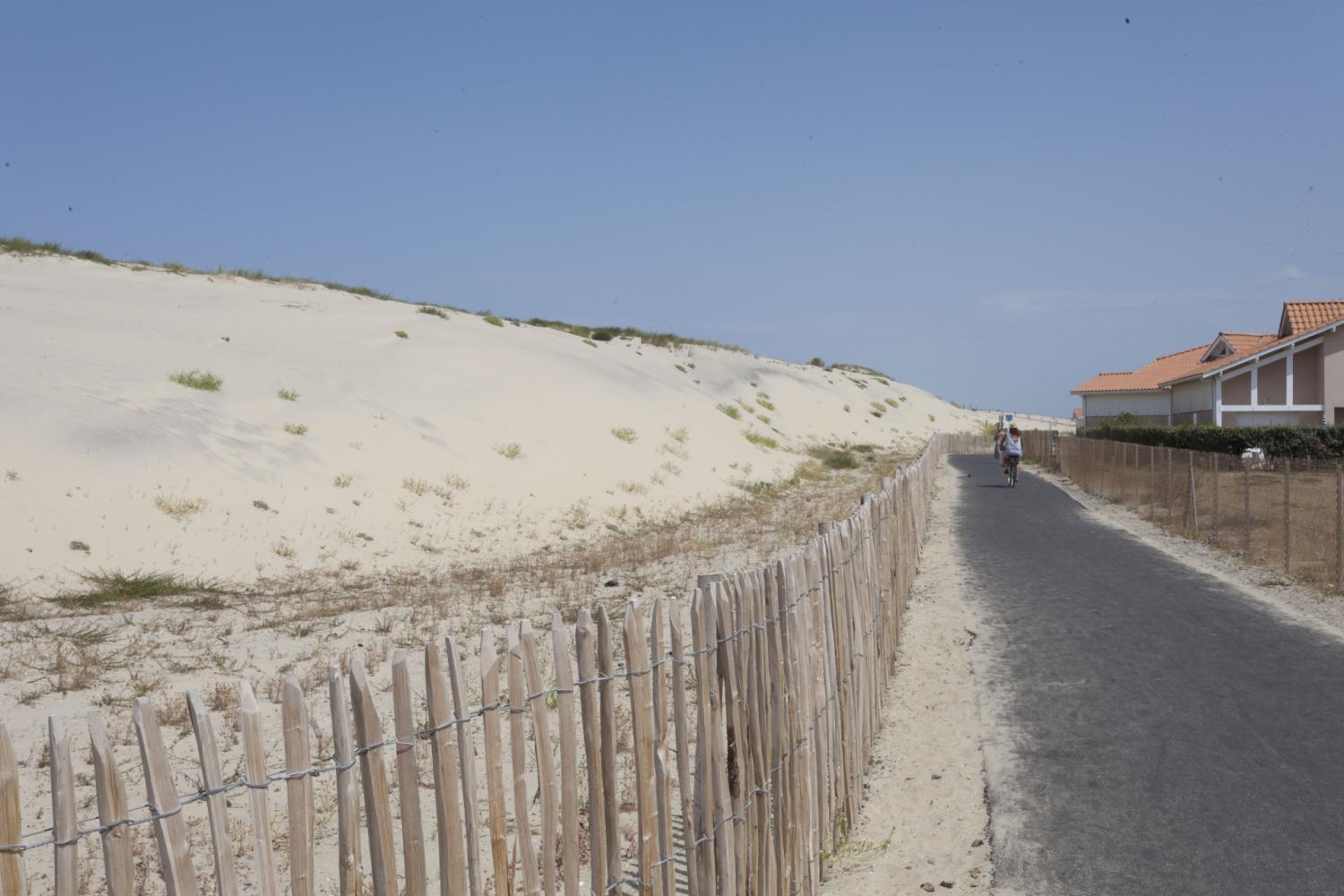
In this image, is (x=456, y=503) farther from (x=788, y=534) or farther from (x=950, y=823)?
(x=950, y=823)

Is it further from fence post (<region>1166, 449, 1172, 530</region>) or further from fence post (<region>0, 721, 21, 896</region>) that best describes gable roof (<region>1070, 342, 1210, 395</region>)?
fence post (<region>0, 721, 21, 896</region>)

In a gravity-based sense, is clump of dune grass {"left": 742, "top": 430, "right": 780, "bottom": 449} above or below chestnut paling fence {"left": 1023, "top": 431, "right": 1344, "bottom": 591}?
above

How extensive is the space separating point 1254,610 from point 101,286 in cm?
3865

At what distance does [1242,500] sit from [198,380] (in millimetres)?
23897

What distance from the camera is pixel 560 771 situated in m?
3.85

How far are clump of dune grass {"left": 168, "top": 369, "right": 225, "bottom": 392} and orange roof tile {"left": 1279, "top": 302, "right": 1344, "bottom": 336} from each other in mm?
36890

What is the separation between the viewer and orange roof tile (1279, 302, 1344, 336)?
36.8 meters

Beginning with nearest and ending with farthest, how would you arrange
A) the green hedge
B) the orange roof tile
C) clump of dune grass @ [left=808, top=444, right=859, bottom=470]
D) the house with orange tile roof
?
1. the green hedge
2. the house with orange tile roof
3. the orange roof tile
4. clump of dune grass @ [left=808, top=444, right=859, bottom=470]

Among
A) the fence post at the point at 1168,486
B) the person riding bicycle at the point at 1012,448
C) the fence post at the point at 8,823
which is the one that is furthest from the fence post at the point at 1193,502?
the fence post at the point at 8,823

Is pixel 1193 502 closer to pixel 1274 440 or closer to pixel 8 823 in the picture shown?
pixel 1274 440

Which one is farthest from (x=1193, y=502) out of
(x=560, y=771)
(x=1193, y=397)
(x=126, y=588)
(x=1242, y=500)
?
(x=1193, y=397)

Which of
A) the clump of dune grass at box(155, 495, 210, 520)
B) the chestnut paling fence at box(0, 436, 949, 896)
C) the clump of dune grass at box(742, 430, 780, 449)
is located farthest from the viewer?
the clump of dune grass at box(742, 430, 780, 449)

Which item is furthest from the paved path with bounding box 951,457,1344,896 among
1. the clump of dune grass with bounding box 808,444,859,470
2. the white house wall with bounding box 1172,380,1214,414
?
the white house wall with bounding box 1172,380,1214,414

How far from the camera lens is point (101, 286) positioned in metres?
36.4
